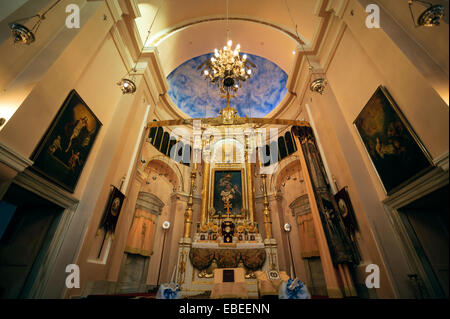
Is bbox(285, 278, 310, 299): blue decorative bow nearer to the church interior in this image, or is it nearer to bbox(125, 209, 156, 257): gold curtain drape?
the church interior

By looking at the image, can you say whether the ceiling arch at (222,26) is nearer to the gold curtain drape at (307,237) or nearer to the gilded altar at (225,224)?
the gilded altar at (225,224)

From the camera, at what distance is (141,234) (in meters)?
7.52

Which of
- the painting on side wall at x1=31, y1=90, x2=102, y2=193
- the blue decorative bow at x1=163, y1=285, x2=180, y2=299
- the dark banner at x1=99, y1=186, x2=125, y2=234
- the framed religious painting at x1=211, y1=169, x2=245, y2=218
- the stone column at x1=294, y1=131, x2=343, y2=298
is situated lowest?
the blue decorative bow at x1=163, y1=285, x2=180, y2=299

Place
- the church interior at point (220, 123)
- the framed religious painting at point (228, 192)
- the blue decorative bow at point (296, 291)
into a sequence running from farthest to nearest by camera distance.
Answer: the framed religious painting at point (228, 192) < the church interior at point (220, 123) < the blue decorative bow at point (296, 291)

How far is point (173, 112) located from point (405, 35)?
350 inches

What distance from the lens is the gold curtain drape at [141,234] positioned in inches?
281

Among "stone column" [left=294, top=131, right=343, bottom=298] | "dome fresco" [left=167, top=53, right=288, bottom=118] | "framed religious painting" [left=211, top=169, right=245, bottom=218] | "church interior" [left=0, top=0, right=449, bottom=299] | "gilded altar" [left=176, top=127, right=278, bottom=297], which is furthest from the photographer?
"dome fresco" [left=167, top=53, right=288, bottom=118]

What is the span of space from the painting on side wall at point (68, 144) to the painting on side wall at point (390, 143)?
5.98 meters

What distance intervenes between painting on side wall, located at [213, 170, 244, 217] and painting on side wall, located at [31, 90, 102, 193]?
20.1 ft

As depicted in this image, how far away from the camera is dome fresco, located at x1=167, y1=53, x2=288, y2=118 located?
10969 mm

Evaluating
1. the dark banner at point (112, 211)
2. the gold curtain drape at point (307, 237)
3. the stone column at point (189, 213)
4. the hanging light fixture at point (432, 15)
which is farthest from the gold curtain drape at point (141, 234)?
the hanging light fixture at point (432, 15)

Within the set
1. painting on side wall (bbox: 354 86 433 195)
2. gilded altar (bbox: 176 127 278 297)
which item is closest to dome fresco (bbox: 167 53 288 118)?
gilded altar (bbox: 176 127 278 297)
